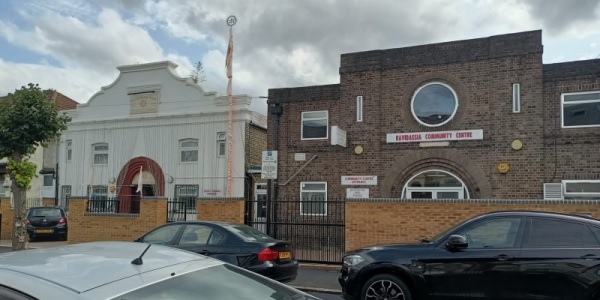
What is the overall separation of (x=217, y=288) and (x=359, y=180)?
15.6 metres

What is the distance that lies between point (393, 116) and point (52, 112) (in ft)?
35.7

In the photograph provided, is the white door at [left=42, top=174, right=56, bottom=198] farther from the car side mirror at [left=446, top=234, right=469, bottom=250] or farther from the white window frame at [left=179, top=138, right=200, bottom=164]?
the car side mirror at [left=446, top=234, right=469, bottom=250]

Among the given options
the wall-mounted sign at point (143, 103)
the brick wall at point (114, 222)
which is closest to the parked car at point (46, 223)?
the brick wall at point (114, 222)

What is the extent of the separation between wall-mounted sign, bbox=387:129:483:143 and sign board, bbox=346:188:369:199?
1957 millimetres

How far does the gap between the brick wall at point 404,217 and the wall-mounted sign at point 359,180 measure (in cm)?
475

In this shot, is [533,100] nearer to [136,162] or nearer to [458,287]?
[458,287]

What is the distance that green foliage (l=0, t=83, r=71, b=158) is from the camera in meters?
14.3

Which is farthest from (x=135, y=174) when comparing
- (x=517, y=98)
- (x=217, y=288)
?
(x=217, y=288)

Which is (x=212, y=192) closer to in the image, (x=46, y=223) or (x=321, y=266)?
(x=46, y=223)

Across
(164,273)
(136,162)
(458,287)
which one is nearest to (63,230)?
(136,162)

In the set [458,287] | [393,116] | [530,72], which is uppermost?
[530,72]

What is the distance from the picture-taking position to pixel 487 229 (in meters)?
6.82

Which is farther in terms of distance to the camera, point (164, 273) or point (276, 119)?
point (276, 119)

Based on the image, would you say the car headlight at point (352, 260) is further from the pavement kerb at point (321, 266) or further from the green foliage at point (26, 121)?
the green foliage at point (26, 121)
